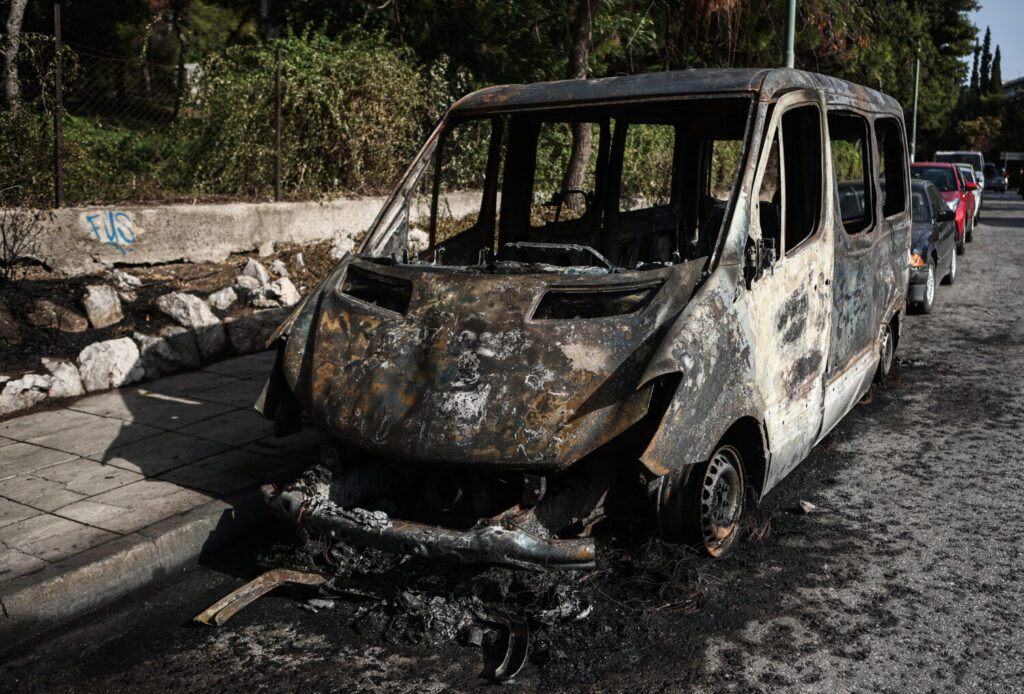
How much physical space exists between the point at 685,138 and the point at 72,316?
199 inches

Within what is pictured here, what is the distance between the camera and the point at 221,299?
8.64 metres

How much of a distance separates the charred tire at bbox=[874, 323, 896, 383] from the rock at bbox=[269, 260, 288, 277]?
5.93m

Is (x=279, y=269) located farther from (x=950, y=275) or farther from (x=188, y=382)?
(x=950, y=275)

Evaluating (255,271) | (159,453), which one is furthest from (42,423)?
(255,271)

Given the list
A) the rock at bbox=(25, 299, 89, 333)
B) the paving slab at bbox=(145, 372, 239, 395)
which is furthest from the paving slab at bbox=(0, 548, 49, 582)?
the rock at bbox=(25, 299, 89, 333)

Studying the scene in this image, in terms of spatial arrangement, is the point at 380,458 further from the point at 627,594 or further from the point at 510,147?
the point at 510,147

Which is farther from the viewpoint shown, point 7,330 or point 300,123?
point 300,123

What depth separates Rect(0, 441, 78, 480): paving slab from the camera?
537 centimetres

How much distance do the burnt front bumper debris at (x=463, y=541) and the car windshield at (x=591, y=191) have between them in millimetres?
1670

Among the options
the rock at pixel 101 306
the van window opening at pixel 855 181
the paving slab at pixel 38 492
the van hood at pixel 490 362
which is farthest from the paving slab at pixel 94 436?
the van window opening at pixel 855 181

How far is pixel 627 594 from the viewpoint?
151 inches

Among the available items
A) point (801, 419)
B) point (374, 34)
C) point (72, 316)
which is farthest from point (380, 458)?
point (374, 34)

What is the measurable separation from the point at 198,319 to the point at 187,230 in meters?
1.99

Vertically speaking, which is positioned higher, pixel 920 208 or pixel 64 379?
pixel 920 208
